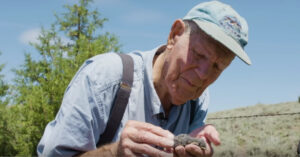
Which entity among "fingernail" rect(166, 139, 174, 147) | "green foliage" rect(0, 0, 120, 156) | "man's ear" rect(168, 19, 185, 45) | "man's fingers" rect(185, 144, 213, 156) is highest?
"man's ear" rect(168, 19, 185, 45)

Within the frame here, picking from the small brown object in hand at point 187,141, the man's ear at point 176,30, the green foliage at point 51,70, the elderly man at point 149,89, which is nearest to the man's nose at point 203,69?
the elderly man at point 149,89

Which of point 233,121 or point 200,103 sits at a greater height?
point 200,103

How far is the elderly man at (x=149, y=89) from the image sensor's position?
75.0 inches

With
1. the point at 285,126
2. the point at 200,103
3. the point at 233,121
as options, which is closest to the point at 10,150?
the point at 233,121

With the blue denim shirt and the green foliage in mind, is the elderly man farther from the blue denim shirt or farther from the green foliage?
the green foliage

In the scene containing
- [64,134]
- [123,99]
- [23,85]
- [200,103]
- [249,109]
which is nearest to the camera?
[64,134]

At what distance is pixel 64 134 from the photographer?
2049mm

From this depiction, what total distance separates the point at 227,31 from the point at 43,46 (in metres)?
9.53

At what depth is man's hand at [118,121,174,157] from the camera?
1.83 metres

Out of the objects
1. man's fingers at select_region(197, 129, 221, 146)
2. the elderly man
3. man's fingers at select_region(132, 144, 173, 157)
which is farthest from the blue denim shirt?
man's fingers at select_region(197, 129, 221, 146)

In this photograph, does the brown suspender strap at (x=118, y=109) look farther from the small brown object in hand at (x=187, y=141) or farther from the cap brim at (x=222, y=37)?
the cap brim at (x=222, y=37)

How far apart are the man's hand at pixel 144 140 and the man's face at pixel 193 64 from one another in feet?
1.65

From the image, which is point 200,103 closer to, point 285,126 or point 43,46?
point 43,46

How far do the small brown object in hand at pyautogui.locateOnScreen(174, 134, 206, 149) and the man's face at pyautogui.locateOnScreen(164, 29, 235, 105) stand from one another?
1.34ft
